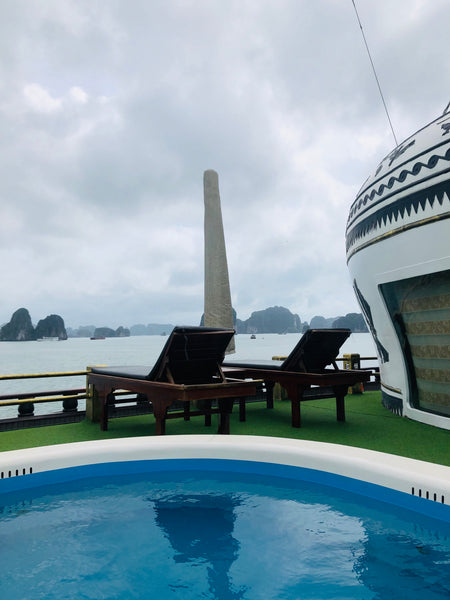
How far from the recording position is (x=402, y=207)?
6.07m

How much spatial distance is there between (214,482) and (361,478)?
1.38 meters

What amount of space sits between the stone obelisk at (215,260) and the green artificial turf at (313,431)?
8.06m

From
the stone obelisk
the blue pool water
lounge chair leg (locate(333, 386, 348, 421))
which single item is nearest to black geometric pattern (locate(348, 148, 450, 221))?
lounge chair leg (locate(333, 386, 348, 421))

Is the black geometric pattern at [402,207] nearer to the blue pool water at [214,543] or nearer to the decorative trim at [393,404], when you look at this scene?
the decorative trim at [393,404]

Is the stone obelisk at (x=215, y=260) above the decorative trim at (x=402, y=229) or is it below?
above

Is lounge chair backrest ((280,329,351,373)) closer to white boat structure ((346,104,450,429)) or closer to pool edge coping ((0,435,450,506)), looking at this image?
white boat structure ((346,104,450,429))

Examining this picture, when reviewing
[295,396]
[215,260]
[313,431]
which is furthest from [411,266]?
[215,260]

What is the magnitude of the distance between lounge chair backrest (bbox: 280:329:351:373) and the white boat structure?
3.17 ft

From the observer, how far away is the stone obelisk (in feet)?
52.2

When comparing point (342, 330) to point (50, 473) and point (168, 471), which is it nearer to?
point (168, 471)

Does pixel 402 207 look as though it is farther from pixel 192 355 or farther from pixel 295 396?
pixel 192 355

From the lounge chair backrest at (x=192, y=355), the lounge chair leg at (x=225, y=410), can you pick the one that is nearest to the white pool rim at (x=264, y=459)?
the lounge chair leg at (x=225, y=410)

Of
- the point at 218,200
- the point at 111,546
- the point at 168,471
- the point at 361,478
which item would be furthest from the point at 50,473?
→ the point at 218,200

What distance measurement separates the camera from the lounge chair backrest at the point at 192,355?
5258mm
